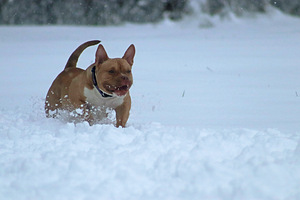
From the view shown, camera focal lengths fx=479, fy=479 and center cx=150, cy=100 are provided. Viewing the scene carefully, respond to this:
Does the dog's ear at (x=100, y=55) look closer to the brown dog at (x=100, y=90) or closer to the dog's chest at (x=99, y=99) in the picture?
the brown dog at (x=100, y=90)

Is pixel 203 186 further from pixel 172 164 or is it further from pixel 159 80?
pixel 159 80

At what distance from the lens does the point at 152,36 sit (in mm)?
15352

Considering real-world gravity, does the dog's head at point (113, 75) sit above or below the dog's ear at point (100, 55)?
below

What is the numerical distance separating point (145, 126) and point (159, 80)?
3541 mm

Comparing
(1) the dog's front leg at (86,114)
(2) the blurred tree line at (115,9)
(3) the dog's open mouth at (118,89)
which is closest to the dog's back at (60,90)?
(1) the dog's front leg at (86,114)

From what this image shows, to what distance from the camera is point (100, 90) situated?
4.37 meters

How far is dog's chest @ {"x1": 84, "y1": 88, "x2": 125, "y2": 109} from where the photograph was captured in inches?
175

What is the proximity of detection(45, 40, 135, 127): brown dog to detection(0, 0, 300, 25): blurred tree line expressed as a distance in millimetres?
13056

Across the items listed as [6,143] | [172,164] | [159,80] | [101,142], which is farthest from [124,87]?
[159,80]

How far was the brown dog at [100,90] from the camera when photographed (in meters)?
4.29

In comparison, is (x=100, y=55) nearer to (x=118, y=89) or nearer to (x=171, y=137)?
(x=118, y=89)

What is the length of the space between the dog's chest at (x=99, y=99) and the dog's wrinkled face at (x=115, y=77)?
0.16m

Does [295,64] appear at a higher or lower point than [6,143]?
lower

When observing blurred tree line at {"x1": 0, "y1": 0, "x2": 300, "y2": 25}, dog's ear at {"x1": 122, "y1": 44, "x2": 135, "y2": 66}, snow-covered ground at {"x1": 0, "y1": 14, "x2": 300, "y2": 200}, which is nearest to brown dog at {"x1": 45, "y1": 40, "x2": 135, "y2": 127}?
dog's ear at {"x1": 122, "y1": 44, "x2": 135, "y2": 66}
